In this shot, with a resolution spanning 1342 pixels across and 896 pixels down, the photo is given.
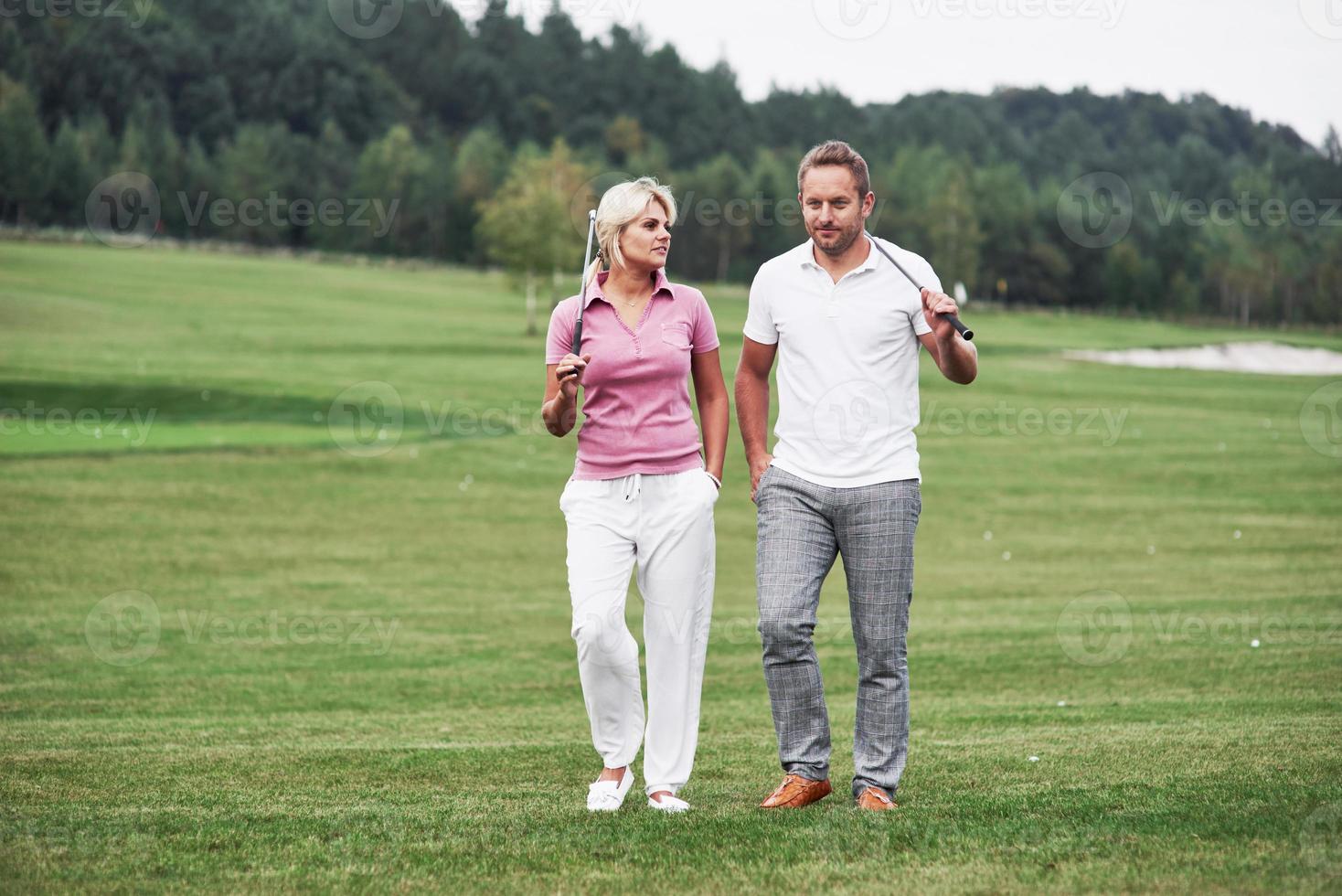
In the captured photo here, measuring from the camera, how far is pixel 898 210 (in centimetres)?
8950

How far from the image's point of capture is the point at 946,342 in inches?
218

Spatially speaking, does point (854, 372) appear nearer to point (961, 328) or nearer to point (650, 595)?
point (961, 328)

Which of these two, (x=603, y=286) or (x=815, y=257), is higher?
(x=815, y=257)

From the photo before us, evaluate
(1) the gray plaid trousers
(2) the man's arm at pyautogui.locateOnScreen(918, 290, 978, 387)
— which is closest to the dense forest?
(2) the man's arm at pyautogui.locateOnScreen(918, 290, 978, 387)

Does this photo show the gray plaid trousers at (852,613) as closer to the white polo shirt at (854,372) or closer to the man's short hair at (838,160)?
the white polo shirt at (854,372)

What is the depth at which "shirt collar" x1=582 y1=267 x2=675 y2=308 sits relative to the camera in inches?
233

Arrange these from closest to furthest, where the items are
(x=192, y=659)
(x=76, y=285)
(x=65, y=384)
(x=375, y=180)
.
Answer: (x=192, y=659)
(x=65, y=384)
(x=76, y=285)
(x=375, y=180)

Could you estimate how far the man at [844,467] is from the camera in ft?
18.5

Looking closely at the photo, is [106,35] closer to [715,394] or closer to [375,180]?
[375,180]

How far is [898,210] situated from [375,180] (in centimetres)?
3794

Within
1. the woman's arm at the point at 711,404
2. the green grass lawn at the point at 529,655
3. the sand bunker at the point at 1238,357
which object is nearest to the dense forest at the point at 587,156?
the sand bunker at the point at 1238,357

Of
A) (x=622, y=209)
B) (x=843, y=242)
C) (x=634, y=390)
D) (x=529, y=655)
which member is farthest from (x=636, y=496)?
(x=529, y=655)

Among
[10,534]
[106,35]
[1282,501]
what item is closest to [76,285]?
[10,534]

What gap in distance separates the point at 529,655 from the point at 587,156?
9864cm
